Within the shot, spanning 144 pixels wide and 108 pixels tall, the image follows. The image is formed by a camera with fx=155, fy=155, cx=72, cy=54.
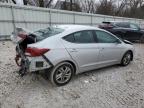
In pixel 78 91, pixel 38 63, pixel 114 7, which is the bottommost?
pixel 78 91

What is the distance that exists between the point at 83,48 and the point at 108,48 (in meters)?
1.04

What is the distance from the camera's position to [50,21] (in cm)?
1254

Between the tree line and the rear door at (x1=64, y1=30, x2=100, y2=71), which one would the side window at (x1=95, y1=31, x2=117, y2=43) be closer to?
the rear door at (x1=64, y1=30, x2=100, y2=71)

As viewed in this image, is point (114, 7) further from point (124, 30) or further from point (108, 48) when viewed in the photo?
point (108, 48)

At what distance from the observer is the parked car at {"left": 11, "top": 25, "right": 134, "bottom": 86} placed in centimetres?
364

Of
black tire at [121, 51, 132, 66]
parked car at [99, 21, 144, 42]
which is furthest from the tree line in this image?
black tire at [121, 51, 132, 66]

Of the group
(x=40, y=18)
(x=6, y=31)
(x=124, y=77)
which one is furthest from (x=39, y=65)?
(x=40, y=18)

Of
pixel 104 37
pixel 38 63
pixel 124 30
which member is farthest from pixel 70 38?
pixel 124 30

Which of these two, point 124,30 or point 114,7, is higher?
point 114,7

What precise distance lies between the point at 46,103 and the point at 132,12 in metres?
35.1

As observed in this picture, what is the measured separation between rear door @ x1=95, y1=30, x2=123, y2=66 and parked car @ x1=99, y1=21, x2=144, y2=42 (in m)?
5.83

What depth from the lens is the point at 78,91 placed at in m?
3.88

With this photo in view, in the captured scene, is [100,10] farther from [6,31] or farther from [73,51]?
[73,51]

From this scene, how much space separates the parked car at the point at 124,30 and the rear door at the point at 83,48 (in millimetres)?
6745
